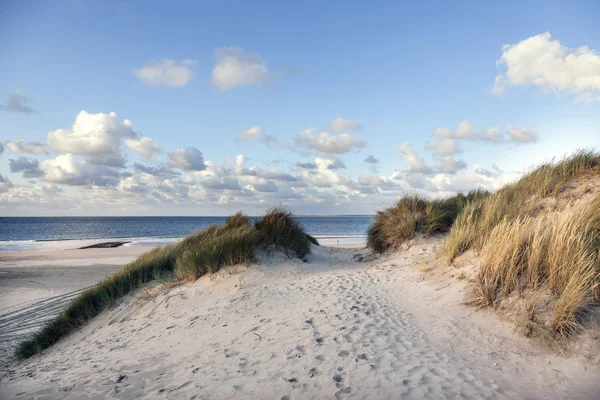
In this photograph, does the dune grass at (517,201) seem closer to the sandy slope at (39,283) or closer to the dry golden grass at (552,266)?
the dry golden grass at (552,266)

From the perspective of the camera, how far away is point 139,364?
16.9 feet

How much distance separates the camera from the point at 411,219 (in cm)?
1205

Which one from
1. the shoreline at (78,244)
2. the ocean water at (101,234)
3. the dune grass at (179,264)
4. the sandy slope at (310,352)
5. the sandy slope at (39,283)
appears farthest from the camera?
the ocean water at (101,234)

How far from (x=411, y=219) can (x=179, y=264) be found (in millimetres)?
7292

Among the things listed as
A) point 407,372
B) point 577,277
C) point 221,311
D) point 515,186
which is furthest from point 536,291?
point 515,186

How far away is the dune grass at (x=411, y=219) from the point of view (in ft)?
39.0

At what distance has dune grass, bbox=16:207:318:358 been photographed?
8.95m

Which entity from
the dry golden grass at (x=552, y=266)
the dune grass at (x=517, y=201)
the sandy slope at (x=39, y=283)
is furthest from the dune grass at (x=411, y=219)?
the sandy slope at (x=39, y=283)

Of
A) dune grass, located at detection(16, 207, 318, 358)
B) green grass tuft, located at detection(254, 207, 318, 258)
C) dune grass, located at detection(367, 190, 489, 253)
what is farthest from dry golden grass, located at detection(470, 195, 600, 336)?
green grass tuft, located at detection(254, 207, 318, 258)

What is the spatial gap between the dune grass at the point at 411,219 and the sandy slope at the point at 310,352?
403 cm

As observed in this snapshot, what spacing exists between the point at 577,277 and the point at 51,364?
8135mm

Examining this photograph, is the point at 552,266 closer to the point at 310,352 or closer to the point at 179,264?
the point at 310,352

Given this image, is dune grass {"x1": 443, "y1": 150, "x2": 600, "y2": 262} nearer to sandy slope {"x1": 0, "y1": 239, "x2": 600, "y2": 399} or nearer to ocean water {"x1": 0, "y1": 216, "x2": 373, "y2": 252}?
sandy slope {"x1": 0, "y1": 239, "x2": 600, "y2": 399}

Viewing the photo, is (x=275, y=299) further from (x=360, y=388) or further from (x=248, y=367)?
(x=360, y=388)
